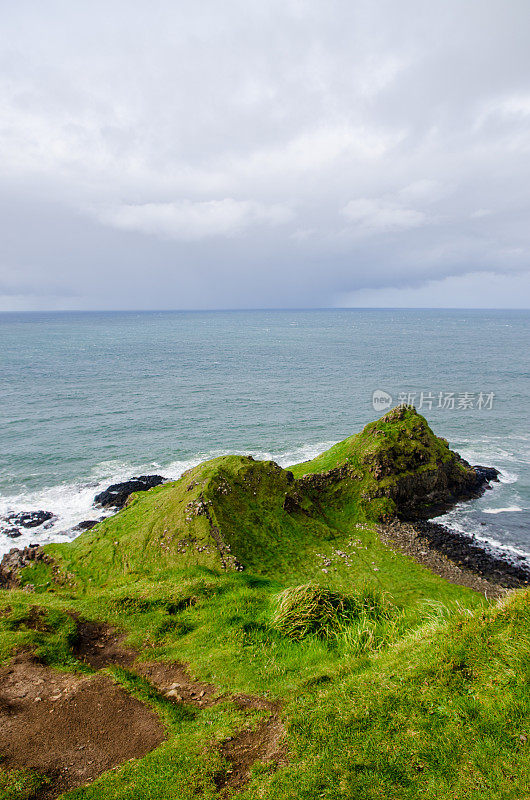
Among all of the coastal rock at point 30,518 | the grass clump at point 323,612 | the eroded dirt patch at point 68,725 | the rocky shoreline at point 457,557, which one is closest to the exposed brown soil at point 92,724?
the eroded dirt patch at point 68,725

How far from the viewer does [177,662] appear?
1316cm

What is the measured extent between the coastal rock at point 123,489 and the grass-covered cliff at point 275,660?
1300cm

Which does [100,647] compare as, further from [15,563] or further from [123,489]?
[123,489]

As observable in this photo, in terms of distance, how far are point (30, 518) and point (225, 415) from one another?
34.6 meters

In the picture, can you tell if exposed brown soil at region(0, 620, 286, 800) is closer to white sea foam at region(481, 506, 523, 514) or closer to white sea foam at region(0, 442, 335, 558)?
white sea foam at region(0, 442, 335, 558)

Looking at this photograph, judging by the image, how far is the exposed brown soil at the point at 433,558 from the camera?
26.8 meters

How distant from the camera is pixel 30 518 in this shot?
37.7m

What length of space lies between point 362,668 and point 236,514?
16.8 metres

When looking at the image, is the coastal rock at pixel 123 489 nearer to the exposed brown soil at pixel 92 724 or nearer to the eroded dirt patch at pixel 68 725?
the exposed brown soil at pixel 92 724

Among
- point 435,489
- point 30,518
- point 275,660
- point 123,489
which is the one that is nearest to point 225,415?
point 123,489

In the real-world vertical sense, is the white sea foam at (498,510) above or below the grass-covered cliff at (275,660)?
below

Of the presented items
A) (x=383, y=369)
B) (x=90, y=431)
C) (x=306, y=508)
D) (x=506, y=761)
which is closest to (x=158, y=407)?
(x=90, y=431)

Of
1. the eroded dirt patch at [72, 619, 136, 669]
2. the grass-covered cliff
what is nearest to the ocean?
the grass-covered cliff

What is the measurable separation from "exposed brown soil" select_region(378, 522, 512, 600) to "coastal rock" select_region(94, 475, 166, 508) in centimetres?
2354
